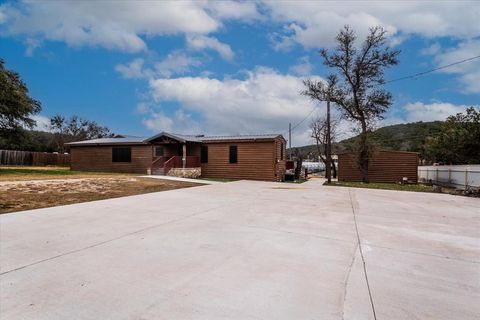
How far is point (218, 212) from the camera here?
24.7ft

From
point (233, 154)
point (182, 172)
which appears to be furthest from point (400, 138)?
point (182, 172)

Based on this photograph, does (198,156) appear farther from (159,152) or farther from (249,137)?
(249,137)

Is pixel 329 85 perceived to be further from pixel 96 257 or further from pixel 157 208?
pixel 96 257

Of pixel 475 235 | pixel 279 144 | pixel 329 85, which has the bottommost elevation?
pixel 475 235

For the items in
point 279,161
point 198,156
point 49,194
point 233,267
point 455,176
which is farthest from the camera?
point 198,156

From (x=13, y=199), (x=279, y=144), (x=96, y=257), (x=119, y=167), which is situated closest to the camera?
(x=96, y=257)

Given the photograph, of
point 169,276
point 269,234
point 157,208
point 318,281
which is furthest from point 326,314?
point 157,208

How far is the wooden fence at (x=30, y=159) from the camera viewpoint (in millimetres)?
31250

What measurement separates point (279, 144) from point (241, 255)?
1730 cm

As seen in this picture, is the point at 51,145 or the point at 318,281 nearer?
the point at 318,281

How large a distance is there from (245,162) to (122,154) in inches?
383

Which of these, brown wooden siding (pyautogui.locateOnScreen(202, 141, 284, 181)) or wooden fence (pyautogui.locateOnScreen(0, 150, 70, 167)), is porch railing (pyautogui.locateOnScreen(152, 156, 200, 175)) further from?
wooden fence (pyautogui.locateOnScreen(0, 150, 70, 167))

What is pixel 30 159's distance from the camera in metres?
33.1

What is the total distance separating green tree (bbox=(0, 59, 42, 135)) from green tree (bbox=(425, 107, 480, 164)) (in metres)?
32.6
